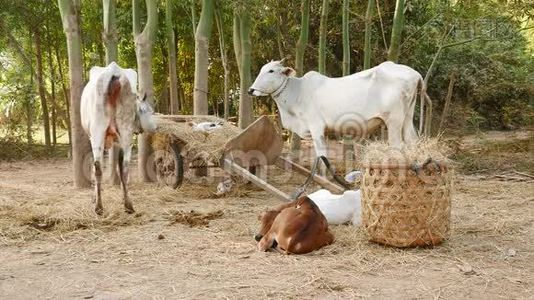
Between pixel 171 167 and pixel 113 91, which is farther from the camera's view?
pixel 171 167

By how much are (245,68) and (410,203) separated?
601 centimetres

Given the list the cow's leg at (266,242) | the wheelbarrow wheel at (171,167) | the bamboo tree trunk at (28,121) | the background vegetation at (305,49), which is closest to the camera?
the cow's leg at (266,242)

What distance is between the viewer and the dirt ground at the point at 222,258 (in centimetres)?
335

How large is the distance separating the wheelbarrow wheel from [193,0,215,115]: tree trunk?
1468 millimetres

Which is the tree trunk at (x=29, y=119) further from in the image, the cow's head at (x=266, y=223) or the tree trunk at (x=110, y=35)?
the cow's head at (x=266, y=223)

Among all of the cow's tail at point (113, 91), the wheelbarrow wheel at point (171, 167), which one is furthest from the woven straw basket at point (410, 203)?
the wheelbarrow wheel at point (171, 167)

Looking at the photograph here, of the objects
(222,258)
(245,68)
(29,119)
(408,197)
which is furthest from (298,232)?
(29,119)

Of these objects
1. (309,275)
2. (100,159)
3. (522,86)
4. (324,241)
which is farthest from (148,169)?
(522,86)

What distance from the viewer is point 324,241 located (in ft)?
14.1

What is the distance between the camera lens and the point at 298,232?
13.8 feet

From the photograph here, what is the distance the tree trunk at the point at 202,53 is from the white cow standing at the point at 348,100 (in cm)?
161

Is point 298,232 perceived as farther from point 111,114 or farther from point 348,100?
point 348,100

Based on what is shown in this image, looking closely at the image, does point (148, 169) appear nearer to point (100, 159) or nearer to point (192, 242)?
point (100, 159)

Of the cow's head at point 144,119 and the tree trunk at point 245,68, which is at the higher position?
the tree trunk at point 245,68
